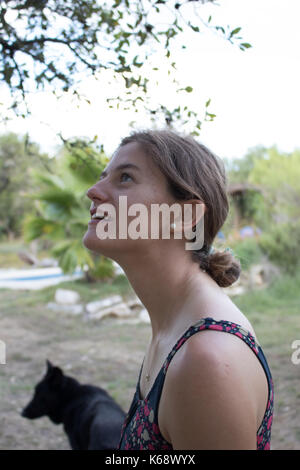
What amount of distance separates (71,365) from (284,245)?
623 centimetres

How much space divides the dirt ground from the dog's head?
65cm

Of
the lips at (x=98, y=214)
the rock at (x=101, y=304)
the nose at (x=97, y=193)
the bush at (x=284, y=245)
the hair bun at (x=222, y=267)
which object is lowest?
the rock at (x=101, y=304)

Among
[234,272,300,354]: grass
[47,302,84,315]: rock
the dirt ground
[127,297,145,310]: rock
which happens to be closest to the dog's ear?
the dirt ground

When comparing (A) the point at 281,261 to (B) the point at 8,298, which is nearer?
(A) the point at 281,261

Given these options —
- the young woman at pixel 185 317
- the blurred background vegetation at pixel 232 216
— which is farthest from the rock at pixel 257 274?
the young woman at pixel 185 317

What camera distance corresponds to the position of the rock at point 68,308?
32.2 ft

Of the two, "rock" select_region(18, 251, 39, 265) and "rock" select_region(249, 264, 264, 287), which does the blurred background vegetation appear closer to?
"rock" select_region(249, 264, 264, 287)

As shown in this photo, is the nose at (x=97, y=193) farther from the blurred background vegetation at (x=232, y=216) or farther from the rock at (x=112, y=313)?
the rock at (x=112, y=313)

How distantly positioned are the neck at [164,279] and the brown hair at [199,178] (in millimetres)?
84

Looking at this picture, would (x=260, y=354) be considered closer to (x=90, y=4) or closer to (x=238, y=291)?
(x=90, y=4)

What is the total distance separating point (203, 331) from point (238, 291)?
994cm
